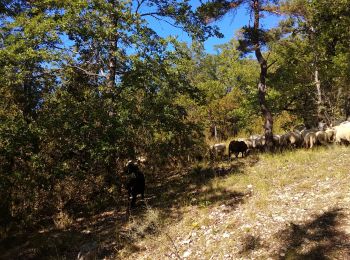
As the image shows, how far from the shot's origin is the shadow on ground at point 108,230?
8211mm

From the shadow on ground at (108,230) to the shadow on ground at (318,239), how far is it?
2.07 m

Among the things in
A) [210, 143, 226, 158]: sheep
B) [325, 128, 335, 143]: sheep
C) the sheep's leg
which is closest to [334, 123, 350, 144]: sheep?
[325, 128, 335, 143]: sheep

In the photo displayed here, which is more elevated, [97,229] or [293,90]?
[293,90]

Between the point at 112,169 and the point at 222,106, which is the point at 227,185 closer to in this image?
the point at 112,169

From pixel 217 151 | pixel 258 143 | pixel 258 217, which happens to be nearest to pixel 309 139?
pixel 258 143

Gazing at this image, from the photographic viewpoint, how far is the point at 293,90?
20375 millimetres

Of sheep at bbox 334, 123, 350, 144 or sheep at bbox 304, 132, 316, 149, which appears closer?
sheep at bbox 334, 123, 350, 144

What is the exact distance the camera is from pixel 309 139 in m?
17.7

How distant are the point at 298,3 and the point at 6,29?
1099cm

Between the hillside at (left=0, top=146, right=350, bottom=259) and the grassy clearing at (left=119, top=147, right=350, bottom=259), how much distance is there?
0.05 ft

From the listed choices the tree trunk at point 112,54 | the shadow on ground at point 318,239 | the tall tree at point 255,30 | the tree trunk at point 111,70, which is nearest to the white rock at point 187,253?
the shadow on ground at point 318,239

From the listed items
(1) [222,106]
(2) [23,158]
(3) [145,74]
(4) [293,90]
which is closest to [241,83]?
(1) [222,106]

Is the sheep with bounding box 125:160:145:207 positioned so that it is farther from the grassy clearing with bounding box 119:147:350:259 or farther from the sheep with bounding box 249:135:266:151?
the sheep with bounding box 249:135:266:151

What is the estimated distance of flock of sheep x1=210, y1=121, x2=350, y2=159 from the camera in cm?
1599
